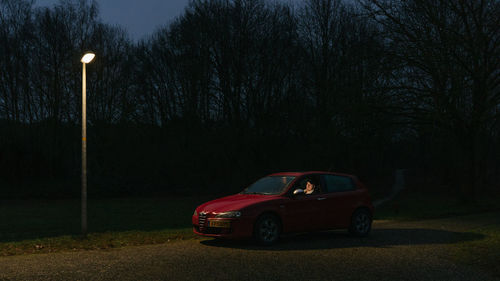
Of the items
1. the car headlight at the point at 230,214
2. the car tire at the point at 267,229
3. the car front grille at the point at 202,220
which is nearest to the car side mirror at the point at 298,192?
the car tire at the point at 267,229

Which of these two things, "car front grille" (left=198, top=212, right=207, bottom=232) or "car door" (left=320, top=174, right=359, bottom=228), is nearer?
"car front grille" (left=198, top=212, right=207, bottom=232)

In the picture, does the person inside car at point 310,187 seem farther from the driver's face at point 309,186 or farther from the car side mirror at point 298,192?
the car side mirror at point 298,192

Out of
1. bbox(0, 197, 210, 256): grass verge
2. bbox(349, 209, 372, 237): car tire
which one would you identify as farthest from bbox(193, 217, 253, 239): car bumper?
bbox(349, 209, 372, 237): car tire

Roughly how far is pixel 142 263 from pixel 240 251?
86.0 inches

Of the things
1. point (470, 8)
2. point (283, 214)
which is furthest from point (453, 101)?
point (283, 214)

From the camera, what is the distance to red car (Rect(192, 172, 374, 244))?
10.8 meters

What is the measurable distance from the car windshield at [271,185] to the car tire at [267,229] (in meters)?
0.84

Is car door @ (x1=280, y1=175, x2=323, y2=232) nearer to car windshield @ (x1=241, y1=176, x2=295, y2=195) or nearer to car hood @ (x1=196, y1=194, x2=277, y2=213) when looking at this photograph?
car windshield @ (x1=241, y1=176, x2=295, y2=195)

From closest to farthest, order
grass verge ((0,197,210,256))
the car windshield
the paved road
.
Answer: the paved road → grass verge ((0,197,210,256)) → the car windshield

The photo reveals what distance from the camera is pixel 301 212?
38.2ft

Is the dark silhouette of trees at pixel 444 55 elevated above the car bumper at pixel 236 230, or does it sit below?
above

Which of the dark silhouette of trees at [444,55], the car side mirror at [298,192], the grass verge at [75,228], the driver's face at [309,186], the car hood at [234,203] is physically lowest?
the grass verge at [75,228]

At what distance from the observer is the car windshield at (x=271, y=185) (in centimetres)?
1193

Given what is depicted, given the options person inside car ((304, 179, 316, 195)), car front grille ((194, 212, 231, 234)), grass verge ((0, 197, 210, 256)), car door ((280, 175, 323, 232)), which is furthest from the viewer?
person inside car ((304, 179, 316, 195))
